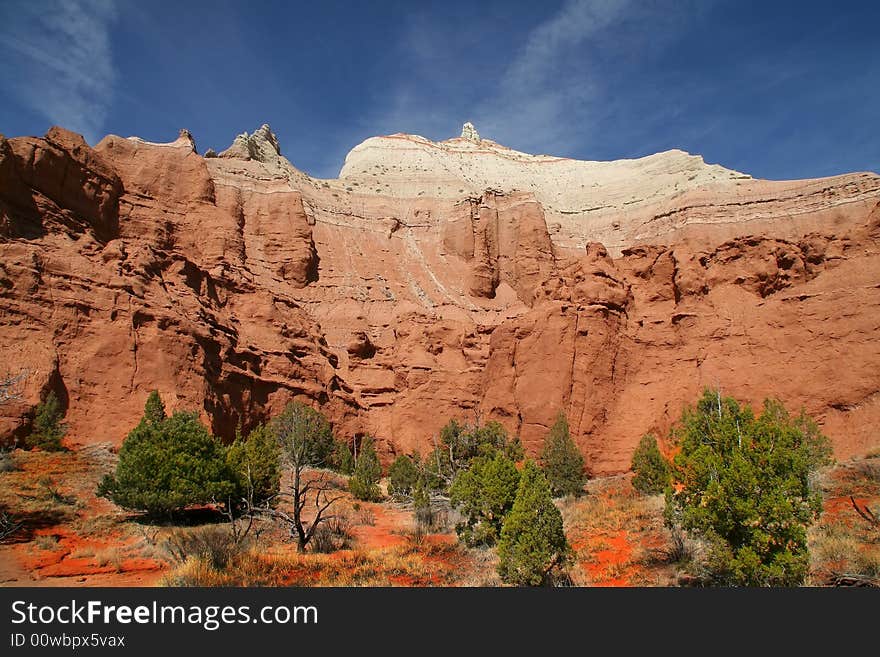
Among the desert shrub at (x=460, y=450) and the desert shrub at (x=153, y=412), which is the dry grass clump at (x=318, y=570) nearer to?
the desert shrub at (x=153, y=412)

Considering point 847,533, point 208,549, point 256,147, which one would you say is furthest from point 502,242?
point 208,549

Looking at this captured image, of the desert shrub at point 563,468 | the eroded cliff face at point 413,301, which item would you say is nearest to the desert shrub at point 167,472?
the eroded cliff face at point 413,301

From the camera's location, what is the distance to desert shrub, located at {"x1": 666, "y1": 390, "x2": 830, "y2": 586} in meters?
9.02

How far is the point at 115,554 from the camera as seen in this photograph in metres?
13.4

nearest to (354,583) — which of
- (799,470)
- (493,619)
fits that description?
(493,619)

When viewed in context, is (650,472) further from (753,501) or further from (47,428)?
(47,428)

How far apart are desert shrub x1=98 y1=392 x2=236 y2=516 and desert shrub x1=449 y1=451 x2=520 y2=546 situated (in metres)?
7.44

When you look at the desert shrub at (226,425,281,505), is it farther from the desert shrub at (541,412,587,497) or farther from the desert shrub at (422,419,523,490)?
the desert shrub at (541,412,587,497)

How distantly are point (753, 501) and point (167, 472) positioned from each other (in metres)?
15.7

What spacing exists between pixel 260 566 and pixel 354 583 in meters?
2.04

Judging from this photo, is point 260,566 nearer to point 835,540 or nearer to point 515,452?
point 835,540

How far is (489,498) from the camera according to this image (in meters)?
16.0

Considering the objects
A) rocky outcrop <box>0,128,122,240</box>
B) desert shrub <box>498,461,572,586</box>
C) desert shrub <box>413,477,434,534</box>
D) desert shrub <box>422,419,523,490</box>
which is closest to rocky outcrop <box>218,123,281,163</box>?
rocky outcrop <box>0,128,122,240</box>

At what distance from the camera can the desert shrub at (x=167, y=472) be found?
17062 millimetres
